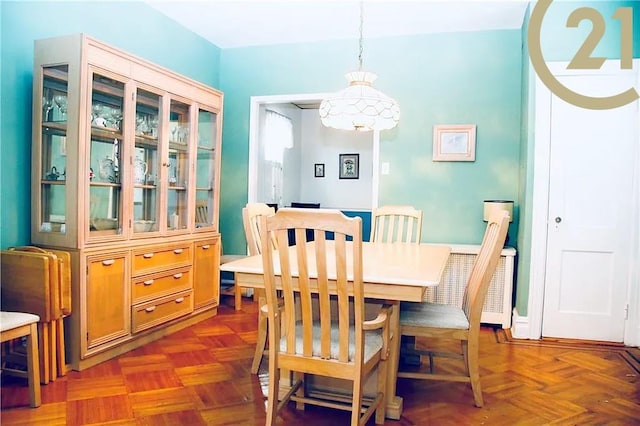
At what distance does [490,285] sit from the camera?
3617 mm

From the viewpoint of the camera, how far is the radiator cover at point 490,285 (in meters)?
3.57

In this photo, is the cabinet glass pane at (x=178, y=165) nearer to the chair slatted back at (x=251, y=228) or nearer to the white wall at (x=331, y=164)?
the chair slatted back at (x=251, y=228)

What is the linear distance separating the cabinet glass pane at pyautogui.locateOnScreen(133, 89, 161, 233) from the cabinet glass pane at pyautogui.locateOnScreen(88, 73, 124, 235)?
0.47 ft

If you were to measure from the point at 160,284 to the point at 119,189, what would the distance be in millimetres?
706

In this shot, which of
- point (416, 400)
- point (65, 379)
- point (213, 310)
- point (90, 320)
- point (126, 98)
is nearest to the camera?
point (416, 400)

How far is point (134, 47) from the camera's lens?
3.47m

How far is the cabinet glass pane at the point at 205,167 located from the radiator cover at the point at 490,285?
6.22ft

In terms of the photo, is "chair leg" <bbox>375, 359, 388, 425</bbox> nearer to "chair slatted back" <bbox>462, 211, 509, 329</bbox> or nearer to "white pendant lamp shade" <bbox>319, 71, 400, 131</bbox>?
"chair slatted back" <bbox>462, 211, 509, 329</bbox>

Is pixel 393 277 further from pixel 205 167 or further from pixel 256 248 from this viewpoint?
pixel 205 167

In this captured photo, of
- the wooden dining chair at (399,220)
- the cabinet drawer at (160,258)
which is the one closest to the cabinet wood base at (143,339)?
the cabinet drawer at (160,258)

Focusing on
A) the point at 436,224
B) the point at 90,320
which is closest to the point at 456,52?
the point at 436,224

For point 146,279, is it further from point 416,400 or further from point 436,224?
point 436,224

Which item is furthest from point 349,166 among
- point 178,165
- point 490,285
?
point 178,165

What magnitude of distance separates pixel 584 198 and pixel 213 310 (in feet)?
9.59
